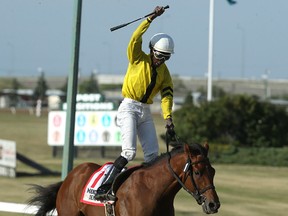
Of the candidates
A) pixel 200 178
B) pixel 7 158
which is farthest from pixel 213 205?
pixel 7 158

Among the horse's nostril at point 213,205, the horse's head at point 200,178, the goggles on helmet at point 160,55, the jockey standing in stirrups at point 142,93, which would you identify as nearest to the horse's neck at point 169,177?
the horse's head at point 200,178

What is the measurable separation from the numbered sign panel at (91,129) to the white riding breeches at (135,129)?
23328 mm

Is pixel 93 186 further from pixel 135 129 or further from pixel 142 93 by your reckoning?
pixel 142 93

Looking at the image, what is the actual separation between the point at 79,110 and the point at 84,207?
80.8 feet

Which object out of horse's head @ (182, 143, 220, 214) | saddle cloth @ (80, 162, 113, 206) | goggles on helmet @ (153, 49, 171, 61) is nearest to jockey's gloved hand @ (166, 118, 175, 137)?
horse's head @ (182, 143, 220, 214)

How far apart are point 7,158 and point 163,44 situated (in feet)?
54.0

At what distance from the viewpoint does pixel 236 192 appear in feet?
72.9

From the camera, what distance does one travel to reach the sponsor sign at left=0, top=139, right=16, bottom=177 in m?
24.1

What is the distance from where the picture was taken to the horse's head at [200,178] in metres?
8.21

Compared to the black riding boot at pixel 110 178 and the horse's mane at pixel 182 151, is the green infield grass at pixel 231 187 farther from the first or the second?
the horse's mane at pixel 182 151

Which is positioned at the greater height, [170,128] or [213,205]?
[170,128]

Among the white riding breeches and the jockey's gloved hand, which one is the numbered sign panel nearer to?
the white riding breeches

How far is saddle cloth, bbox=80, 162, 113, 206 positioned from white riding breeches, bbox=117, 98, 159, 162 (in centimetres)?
46

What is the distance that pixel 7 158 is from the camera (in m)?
24.7
